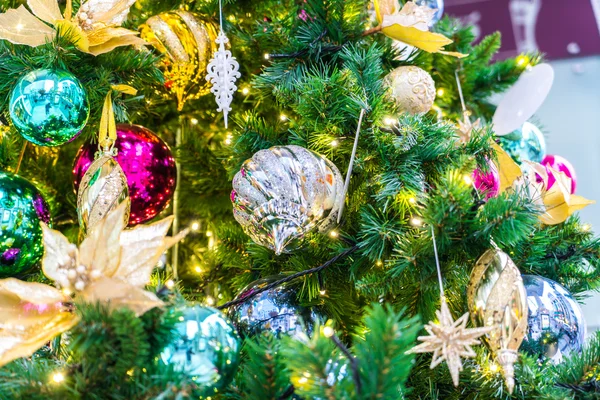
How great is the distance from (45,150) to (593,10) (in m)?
1.44

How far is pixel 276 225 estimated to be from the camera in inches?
20.5

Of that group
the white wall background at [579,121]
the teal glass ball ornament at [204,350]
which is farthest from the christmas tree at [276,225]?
the white wall background at [579,121]

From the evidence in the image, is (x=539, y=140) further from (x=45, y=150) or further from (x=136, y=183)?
(x=45, y=150)

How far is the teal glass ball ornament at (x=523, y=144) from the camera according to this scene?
2.72ft

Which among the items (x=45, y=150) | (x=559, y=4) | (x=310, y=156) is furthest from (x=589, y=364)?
(x=559, y=4)

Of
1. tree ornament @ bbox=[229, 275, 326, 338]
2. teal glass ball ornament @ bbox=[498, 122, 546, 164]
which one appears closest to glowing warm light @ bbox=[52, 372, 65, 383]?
tree ornament @ bbox=[229, 275, 326, 338]

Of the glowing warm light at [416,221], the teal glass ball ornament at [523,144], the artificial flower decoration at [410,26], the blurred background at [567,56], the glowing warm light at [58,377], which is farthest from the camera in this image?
the blurred background at [567,56]

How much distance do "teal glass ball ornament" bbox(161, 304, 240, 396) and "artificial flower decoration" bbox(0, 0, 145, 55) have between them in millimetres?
301

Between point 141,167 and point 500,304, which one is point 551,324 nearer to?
point 500,304

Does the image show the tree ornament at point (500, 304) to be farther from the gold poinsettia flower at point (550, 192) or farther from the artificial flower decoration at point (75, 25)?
the artificial flower decoration at point (75, 25)

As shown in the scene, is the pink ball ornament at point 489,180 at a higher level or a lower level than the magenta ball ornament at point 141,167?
lower

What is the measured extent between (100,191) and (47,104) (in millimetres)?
91

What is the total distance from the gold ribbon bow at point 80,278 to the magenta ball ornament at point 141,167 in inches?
9.2

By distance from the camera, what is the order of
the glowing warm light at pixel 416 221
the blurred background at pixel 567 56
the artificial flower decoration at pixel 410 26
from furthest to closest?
the blurred background at pixel 567 56 < the artificial flower decoration at pixel 410 26 < the glowing warm light at pixel 416 221
